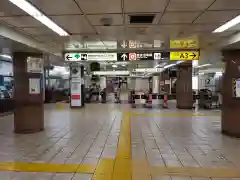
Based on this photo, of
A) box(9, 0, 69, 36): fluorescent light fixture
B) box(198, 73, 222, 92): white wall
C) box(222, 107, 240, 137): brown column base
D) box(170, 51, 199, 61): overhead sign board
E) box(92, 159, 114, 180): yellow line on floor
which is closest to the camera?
box(92, 159, 114, 180): yellow line on floor

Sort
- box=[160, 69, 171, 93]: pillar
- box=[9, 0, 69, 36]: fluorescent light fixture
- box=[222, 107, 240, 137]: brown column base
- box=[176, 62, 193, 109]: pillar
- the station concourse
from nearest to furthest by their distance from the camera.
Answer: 1. box=[9, 0, 69, 36]: fluorescent light fixture
2. the station concourse
3. box=[222, 107, 240, 137]: brown column base
4. box=[176, 62, 193, 109]: pillar
5. box=[160, 69, 171, 93]: pillar

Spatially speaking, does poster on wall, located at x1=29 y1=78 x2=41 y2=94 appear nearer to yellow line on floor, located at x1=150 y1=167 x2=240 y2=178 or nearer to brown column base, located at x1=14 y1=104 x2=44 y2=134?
brown column base, located at x1=14 y1=104 x2=44 y2=134

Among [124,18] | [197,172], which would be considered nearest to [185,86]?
[124,18]

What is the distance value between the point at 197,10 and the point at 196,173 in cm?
293

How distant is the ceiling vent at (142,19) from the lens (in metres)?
4.82

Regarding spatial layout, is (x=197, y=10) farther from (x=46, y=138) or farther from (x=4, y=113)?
(x=4, y=113)

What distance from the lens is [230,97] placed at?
6957mm

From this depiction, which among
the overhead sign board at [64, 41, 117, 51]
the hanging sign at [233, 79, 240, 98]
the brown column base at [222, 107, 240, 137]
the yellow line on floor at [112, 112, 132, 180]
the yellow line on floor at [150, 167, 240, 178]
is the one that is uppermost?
the overhead sign board at [64, 41, 117, 51]

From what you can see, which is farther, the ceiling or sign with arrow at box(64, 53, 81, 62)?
sign with arrow at box(64, 53, 81, 62)

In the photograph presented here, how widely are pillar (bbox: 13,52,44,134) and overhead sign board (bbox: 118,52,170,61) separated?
3216mm

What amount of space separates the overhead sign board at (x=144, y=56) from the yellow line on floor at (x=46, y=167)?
573cm

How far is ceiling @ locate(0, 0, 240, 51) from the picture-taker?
4.10 meters

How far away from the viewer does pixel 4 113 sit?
11.9m

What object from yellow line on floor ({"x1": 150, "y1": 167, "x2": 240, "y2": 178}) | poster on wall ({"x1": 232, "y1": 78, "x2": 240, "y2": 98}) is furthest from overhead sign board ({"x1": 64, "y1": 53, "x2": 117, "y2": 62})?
yellow line on floor ({"x1": 150, "y1": 167, "x2": 240, "y2": 178})
